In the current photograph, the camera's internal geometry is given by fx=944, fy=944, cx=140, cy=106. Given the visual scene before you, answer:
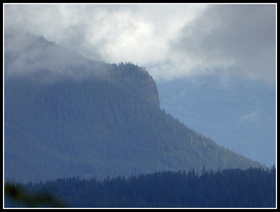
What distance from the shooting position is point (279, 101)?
301 ft

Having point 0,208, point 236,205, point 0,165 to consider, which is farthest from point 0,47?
point 236,205

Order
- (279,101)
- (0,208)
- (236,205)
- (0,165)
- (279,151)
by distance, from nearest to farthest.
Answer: (0,208), (0,165), (279,151), (279,101), (236,205)

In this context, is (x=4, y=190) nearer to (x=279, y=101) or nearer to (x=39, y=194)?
(x=39, y=194)

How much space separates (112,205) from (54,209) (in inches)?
6482

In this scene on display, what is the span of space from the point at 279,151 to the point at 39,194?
51583mm

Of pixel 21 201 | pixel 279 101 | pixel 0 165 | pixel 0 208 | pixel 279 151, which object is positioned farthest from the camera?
pixel 279 101

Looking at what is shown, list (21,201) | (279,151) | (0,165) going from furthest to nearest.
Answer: (279,151) < (0,165) < (21,201)

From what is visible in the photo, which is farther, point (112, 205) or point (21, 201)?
point (112, 205)

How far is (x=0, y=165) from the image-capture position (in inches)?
2058

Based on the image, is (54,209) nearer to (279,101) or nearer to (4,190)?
(4,190)

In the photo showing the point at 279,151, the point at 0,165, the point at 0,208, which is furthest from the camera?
the point at 279,151

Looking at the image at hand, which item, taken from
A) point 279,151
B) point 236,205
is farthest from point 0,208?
point 236,205

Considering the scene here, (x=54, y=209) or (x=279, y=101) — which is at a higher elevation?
(x=279, y=101)

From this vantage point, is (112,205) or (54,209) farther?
(112,205)
